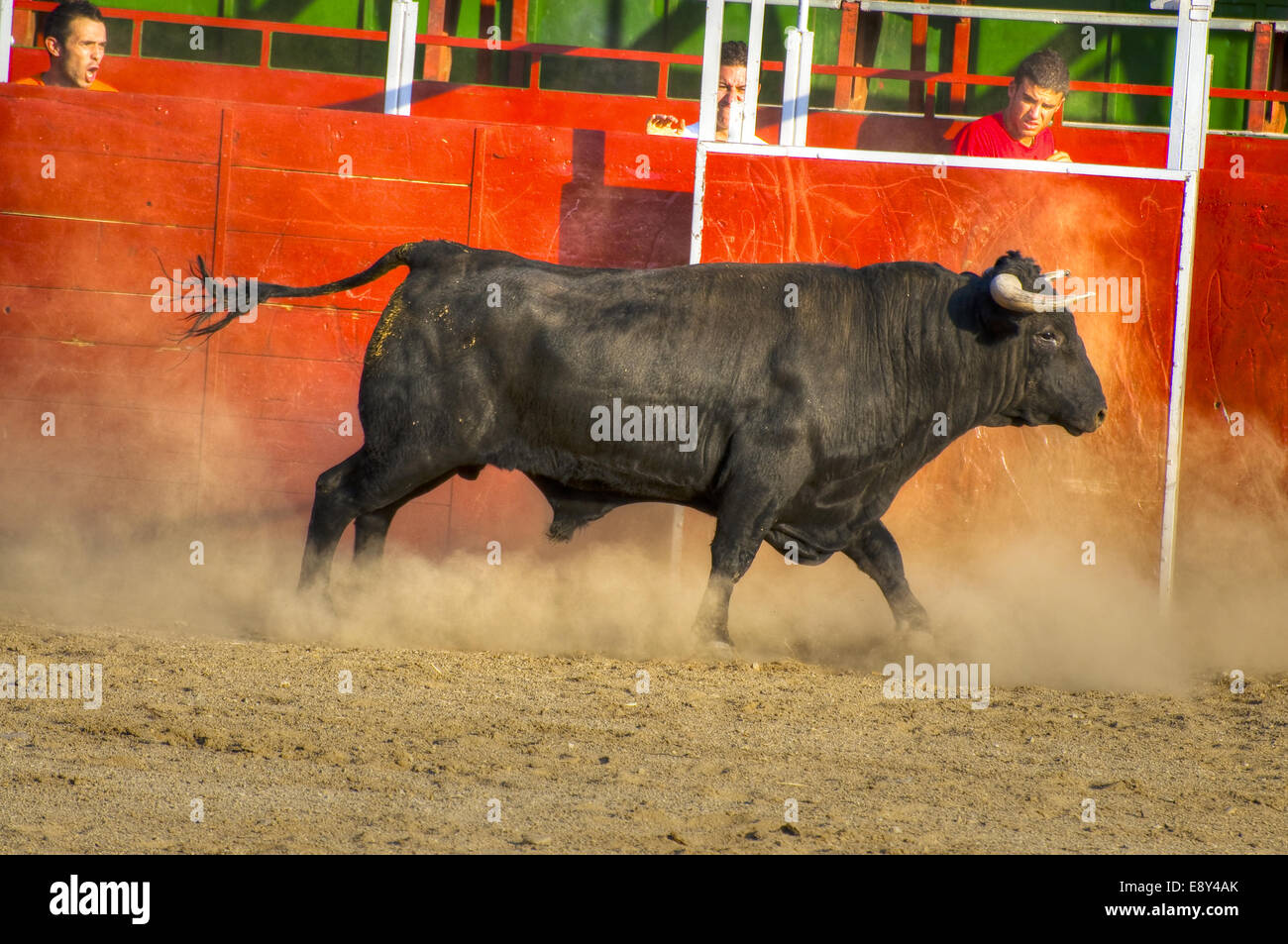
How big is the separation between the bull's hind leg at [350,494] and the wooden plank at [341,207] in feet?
7.54

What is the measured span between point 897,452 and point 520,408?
164 cm

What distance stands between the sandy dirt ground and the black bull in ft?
1.95

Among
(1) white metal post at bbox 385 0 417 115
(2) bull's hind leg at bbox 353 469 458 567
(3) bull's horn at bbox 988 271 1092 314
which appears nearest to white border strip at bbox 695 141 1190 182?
(3) bull's horn at bbox 988 271 1092 314

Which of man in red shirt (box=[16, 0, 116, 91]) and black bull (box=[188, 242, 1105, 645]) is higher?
man in red shirt (box=[16, 0, 116, 91])

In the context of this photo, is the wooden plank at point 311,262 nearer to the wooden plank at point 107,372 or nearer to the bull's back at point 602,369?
the wooden plank at point 107,372

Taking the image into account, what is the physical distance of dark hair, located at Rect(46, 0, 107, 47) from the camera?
8.66 m

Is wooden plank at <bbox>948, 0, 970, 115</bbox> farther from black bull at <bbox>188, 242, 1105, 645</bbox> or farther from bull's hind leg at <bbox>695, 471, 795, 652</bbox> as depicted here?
bull's hind leg at <bbox>695, 471, 795, 652</bbox>

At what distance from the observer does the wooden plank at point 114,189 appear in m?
8.27

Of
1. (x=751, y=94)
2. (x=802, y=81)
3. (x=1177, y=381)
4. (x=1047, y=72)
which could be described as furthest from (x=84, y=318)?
(x=1177, y=381)

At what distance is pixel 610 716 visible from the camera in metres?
5.25

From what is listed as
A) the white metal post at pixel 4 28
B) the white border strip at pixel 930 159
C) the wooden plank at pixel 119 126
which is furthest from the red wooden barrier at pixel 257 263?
the white border strip at pixel 930 159

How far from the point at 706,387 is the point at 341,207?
3052mm

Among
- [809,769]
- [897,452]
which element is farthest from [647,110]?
[809,769]

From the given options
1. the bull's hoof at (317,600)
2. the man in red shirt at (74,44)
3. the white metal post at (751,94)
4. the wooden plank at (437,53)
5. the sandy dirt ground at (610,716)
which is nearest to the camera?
the sandy dirt ground at (610,716)
